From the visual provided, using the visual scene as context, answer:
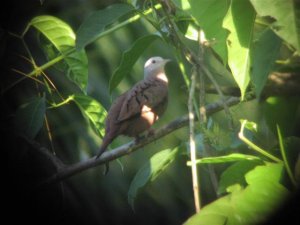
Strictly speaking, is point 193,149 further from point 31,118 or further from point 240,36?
point 31,118

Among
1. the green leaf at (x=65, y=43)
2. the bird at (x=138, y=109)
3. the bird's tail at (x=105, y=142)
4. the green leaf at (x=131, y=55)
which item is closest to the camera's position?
the green leaf at (x=131, y=55)

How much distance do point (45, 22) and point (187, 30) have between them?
0.71 m

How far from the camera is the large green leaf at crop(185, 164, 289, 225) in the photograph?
1.03m

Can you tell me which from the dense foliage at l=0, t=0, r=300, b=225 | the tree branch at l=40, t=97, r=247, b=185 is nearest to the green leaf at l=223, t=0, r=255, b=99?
the dense foliage at l=0, t=0, r=300, b=225

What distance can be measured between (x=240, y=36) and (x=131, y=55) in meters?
0.66

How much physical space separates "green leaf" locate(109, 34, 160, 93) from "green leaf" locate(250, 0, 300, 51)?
2.22 feet

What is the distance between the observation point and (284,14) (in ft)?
3.83

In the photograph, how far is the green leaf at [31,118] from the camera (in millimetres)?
2146

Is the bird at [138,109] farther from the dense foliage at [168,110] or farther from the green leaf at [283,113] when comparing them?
the green leaf at [283,113]

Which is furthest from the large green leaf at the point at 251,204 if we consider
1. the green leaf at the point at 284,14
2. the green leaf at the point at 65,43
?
the green leaf at the point at 65,43

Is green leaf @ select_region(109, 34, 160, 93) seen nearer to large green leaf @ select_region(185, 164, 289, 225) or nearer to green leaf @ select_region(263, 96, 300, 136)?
green leaf @ select_region(263, 96, 300, 136)

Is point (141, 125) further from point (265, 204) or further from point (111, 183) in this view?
point (265, 204)

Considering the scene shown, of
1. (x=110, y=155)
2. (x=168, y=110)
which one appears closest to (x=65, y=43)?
(x=110, y=155)

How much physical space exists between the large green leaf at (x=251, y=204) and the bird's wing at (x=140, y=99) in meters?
1.98
